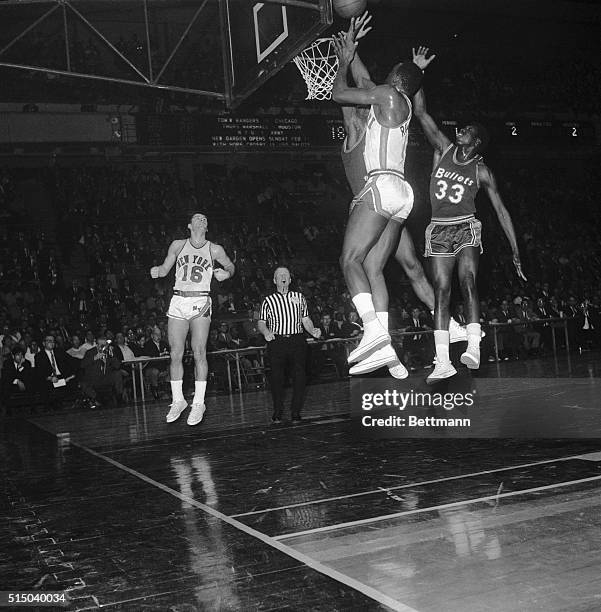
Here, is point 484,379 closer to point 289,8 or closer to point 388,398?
point 388,398

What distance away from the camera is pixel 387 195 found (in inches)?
185

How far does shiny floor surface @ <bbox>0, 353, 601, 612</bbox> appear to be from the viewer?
2.83 meters

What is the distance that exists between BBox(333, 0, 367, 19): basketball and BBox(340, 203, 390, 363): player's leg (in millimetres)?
1478

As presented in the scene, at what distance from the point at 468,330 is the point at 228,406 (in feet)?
18.1

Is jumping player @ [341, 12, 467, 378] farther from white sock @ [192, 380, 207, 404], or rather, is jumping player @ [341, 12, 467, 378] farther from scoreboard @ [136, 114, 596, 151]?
scoreboard @ [136, 114, 596, 151]

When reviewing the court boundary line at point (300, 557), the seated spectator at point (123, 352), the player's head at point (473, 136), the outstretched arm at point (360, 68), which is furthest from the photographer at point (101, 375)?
the outstretched arm at point (360, 68)

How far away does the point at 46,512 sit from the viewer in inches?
175

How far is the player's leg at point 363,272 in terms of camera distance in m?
4.64

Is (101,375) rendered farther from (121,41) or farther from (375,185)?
(121,41)

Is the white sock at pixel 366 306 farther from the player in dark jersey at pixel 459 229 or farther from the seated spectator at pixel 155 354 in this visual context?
the seated spectator at pixel 155 354

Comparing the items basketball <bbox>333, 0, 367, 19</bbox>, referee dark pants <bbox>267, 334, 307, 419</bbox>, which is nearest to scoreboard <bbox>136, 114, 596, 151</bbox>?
referee dark pants <bbox>267, 334, 307, 419</bbox>

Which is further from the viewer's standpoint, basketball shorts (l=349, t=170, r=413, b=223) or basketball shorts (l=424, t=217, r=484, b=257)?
basketball shorts (l=424, t=217, r=484, b=257)

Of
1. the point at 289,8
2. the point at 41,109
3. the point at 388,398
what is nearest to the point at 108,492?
the point at 388,398

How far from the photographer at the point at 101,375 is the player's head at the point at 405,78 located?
882cm
